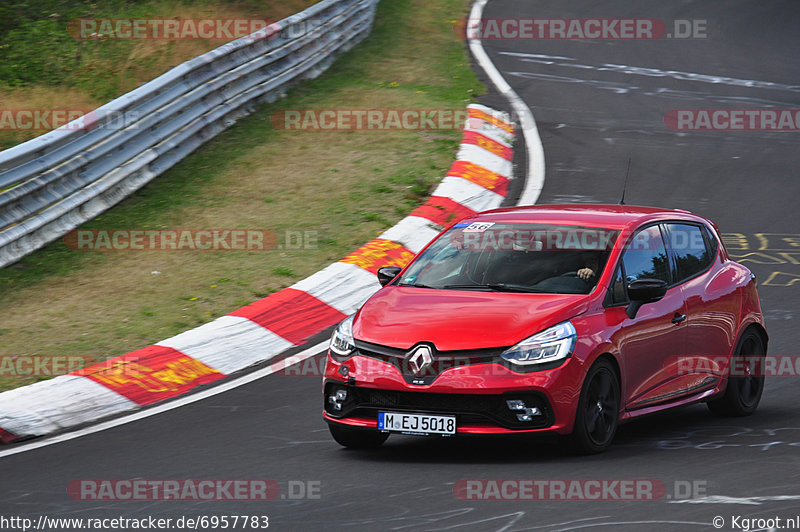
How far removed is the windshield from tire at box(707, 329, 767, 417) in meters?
1.52

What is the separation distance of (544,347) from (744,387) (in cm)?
237

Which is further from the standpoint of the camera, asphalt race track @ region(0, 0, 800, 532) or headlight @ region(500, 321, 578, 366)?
headlight @ region(500, 321, 578, 366)

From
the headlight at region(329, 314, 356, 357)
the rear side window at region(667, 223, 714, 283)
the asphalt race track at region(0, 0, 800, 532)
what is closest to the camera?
the asphalt race track at region(0, 0, 800, 532)

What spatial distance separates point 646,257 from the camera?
7.79 meters

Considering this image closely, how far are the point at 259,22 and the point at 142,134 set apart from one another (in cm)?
581

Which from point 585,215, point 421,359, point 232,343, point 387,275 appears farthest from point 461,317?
point 232,343

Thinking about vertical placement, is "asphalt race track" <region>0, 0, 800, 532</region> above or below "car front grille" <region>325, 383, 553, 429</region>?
below

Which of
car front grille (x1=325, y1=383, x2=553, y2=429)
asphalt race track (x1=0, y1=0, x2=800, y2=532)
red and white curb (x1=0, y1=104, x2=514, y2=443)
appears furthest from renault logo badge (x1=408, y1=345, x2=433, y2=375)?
red and white curb (x1=0, y1=104, x2=514, y2=443)

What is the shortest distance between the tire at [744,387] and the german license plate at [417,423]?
8.01ft

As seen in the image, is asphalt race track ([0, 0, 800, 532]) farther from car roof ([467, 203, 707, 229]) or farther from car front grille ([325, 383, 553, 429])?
car roof ([467, 203, 707, 229])

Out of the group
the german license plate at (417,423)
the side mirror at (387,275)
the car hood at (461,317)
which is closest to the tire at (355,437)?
the german license plate at (417,423)

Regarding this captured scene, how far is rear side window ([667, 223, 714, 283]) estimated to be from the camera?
809 centimetres

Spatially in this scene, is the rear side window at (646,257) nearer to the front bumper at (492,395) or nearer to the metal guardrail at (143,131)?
the front bumper at (492,395)

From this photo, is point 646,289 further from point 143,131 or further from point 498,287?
point 143,131
